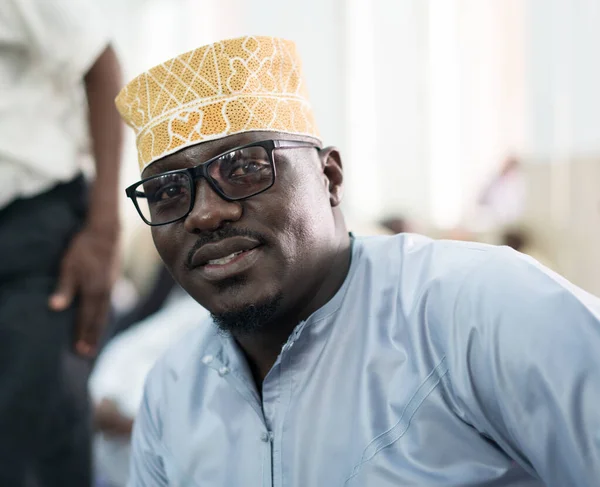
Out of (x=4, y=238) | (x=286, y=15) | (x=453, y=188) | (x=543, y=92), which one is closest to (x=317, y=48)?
(x=286, y=15)

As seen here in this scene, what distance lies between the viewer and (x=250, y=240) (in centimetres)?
124

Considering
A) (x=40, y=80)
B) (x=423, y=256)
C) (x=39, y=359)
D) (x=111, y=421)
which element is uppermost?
(x=40, y=80)

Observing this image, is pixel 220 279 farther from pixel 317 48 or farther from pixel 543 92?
pixel 317 48

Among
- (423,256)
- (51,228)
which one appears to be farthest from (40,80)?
(423,256)

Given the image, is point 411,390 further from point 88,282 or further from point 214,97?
point 88,282

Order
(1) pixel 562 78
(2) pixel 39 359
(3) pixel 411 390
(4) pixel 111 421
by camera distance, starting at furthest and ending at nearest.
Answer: (1) pixel 562 78
(4) pixel 111 421
(2) pixel 39 359
(3) pixel 411 390

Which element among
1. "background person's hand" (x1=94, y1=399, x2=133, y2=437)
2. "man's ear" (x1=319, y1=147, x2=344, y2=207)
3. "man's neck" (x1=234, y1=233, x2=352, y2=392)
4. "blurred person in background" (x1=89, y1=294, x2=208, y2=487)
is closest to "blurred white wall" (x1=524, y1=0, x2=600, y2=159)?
"blurred person in background" (x1=89, y1=294, x2=208, y2=487)

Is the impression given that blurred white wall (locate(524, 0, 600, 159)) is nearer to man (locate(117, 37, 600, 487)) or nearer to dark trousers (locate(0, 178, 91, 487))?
man (locate(117, 37, 600, 487))

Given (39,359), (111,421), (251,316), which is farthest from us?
(111,421)

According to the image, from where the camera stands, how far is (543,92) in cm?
426

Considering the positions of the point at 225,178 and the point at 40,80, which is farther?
the point at 40,80

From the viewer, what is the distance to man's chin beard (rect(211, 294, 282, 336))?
125cm

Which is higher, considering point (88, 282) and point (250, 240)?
point (250, 240)

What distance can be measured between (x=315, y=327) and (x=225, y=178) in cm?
32
